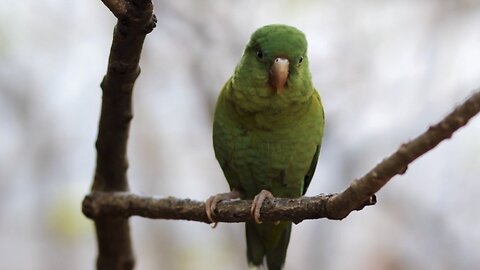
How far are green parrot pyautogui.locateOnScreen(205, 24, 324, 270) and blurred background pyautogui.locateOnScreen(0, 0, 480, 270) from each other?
1017mm

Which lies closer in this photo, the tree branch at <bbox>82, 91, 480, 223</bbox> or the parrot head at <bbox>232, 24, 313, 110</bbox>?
the tree branch at <bbox>82, 91, 480, 223</bbox>

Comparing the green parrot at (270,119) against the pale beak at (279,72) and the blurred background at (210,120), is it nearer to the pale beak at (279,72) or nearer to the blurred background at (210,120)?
the pale beak at (279,72)

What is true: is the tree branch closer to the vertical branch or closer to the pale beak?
the vertical branch

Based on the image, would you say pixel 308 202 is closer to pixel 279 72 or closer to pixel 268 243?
pixel 279 72

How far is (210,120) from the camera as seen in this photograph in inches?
116

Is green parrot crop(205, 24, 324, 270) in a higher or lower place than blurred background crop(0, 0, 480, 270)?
lower

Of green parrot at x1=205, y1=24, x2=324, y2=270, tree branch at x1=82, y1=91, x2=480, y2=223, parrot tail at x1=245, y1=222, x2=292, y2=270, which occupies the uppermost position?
green parrot at x1=205, y1=24, x2=324, y2=270

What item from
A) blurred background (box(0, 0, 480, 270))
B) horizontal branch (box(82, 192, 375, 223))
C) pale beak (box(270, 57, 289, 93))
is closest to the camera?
horizontal branch (box(82, 192, 375, 223))

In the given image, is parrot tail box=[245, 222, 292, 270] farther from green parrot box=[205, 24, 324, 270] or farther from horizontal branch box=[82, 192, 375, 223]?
horizontal branch box=[82, 192, 375, 223]

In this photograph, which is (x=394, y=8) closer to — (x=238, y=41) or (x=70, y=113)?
(x=238, y=41)

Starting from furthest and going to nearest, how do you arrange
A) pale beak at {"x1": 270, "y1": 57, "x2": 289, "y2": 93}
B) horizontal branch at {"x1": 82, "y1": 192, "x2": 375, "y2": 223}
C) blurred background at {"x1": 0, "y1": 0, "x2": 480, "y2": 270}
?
blurred background at {"x1": 0, "y1": 0, "x2": 480, "y2": 270} → pale beak at {"x1": 270, "y1": 57, "x2": 289, "y2": 93} → horizontal branch at {"x1": 82, "y1": 192, "x2": 375, "y2": 223}

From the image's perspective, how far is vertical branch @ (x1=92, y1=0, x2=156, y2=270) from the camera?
1251 mm

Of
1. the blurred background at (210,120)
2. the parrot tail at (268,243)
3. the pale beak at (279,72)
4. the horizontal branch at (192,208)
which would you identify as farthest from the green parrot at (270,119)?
the blurred background at (210,120)

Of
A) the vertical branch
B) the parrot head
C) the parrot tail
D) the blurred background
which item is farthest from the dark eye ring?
the blurred background
